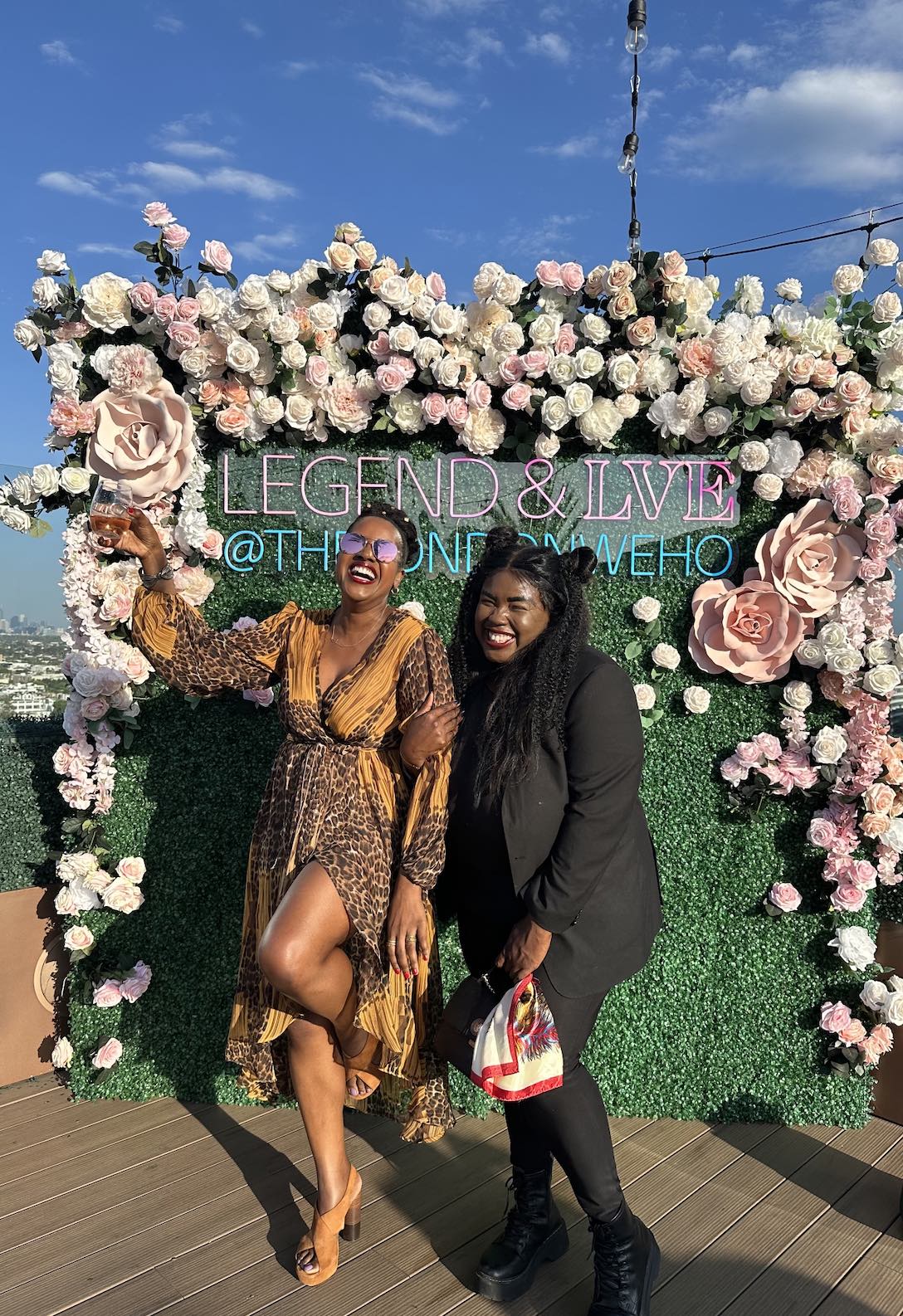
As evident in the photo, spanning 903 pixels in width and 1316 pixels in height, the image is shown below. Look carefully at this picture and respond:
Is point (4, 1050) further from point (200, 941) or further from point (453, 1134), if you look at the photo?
point (453, 1134)

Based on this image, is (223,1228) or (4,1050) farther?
(4,1050)

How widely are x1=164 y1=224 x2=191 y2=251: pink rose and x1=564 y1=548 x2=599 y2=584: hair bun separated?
1.84 meters

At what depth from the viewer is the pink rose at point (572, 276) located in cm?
305

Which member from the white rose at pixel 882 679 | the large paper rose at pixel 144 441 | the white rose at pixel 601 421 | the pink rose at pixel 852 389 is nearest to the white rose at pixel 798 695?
the white rose at pixel 882 679

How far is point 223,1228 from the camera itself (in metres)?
2.54

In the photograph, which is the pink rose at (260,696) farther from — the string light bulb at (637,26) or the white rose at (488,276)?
the string light bulb at (637,26)

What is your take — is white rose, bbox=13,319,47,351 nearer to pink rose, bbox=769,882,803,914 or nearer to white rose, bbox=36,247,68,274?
white rose, bbox=36,247,68,274

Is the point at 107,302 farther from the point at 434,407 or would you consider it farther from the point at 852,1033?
the point at 852,1033

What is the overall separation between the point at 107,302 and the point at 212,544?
86 centimetres

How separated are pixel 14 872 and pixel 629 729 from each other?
248cm

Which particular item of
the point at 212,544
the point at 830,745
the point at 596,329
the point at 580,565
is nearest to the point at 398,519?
the point at 580,565

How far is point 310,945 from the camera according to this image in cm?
216

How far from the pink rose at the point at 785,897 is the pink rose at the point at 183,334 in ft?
8.66

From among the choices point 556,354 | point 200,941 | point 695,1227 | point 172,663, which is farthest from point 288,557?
point 695,1227
